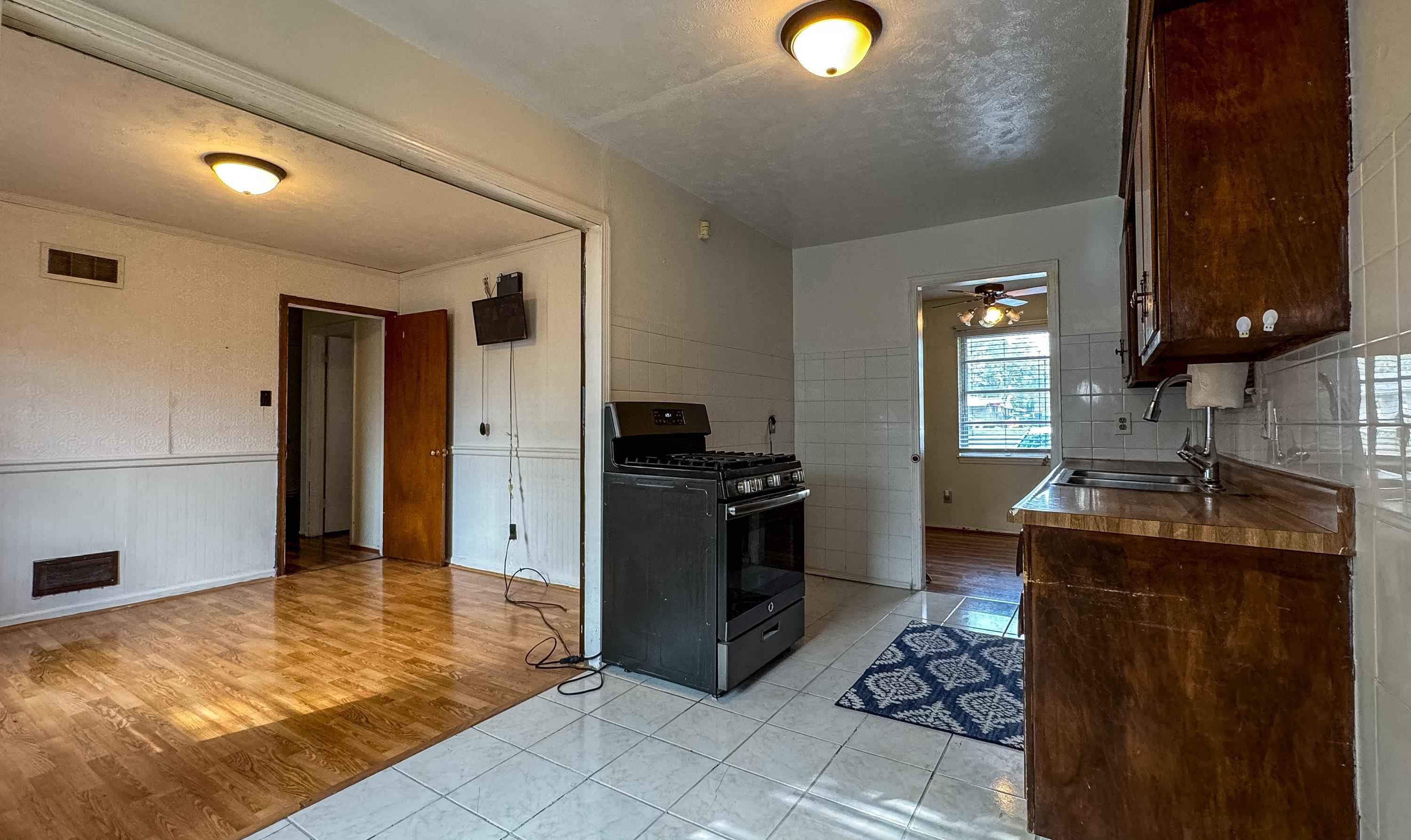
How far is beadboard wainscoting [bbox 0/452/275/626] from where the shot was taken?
3.58 metres

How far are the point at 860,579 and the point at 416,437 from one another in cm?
372

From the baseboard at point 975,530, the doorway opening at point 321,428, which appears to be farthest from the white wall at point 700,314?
the doorway opening at point 321,428

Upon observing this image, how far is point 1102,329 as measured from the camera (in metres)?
3.61

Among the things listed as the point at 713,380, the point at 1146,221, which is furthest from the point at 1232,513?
the point at 713,380

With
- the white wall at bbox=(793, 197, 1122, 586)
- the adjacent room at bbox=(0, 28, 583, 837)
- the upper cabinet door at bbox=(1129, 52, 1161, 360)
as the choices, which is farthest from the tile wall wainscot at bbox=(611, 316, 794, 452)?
the upper cabinet door at bbox=(1129, 52, 1161, 360)

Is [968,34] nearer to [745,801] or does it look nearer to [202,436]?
[745,801]

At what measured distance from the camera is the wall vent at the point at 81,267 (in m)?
3.70

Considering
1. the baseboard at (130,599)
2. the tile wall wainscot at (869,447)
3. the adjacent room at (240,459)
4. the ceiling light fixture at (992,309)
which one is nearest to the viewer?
the adjacent room at (240,459)

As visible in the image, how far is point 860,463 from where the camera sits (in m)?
4.39

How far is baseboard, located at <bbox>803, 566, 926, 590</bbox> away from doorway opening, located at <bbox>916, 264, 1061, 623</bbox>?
1.02m

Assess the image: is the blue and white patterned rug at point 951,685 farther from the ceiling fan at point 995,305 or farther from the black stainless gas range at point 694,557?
the ceiling fan at point 995,305

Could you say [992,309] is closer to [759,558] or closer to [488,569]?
[759,558]

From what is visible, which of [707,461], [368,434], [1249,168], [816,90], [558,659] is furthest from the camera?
[368,434]

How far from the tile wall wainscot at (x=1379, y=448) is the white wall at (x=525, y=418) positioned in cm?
361
